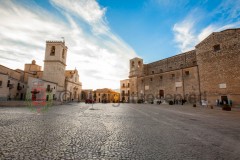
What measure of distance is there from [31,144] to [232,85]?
89.6ft

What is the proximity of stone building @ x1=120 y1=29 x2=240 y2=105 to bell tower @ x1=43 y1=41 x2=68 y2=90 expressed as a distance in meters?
25.0

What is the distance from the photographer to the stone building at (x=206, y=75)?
22.0 metres

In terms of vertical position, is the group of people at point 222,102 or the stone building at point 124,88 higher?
the stone building at point 124,88

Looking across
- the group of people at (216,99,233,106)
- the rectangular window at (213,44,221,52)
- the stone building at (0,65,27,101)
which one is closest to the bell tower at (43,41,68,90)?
the stone building at (0,65,27,101)

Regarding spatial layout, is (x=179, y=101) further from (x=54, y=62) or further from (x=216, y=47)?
(x=54, y=62)

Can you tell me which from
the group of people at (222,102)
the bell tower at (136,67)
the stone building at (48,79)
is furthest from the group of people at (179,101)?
the stone building at (48,79)

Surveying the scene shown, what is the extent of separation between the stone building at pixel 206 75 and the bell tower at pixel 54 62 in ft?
82.0

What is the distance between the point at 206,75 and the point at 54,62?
115 feet

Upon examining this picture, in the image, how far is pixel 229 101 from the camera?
2141cm

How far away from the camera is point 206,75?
25266mm

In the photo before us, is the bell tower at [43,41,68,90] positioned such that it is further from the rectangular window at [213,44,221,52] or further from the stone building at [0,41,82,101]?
the rectangular window at [213,44,221,52]

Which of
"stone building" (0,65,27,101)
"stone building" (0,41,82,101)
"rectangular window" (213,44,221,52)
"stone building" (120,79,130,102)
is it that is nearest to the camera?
"rectangular window" (213,44,221,52)

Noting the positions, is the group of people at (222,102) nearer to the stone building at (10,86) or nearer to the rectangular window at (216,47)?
the rectangular window at (216,47)

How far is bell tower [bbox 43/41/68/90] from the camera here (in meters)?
35.6
